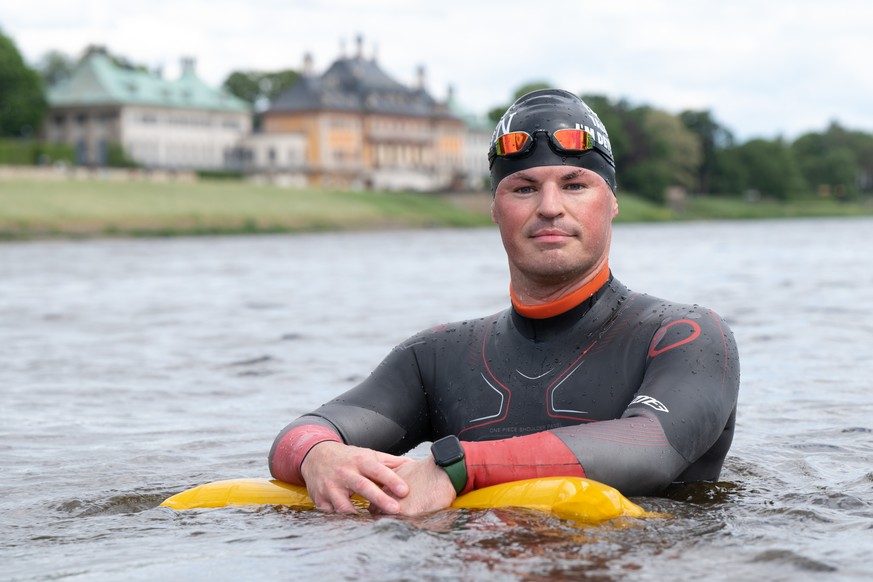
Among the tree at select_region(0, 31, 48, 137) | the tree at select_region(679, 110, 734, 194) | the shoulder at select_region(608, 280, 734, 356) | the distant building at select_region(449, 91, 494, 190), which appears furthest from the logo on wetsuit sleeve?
the distant building at select_region(449, 91, 494, 190)

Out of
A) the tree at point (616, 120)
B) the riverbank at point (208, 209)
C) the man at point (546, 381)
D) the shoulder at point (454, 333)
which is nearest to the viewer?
the man at point (546, 381)

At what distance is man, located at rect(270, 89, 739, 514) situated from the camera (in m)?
4.85

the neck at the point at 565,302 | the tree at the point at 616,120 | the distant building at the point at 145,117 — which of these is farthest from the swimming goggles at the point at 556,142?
the tree at the point at 616,120

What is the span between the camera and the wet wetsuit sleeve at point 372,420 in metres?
5.33

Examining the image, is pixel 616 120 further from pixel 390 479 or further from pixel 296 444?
pixel 390 479

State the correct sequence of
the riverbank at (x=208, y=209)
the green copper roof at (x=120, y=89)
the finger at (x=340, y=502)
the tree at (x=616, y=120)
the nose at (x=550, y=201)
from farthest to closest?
1. the tree at (x=616, y=120)
2. the green copper roof at (x=120, y=89)
3. the riverbank at (x=208, y=209)
4. the nose at (x=550, y=201)
5. the finger at (x=340, y=502)

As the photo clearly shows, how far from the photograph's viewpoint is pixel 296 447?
528 cm

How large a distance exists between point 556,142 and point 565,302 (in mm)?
661

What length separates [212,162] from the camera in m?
125

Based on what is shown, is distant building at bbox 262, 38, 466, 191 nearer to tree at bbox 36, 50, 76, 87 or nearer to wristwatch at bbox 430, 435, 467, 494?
tree at bbox 36, 50, 76, 87

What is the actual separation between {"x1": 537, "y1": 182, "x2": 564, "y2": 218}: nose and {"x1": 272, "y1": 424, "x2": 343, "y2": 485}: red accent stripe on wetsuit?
1227 millimetres

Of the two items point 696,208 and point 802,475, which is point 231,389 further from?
point 696,208

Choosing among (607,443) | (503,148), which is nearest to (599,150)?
(503,148)

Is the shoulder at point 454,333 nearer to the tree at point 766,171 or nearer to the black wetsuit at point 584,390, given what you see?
the black wetsuit at point 584,390
